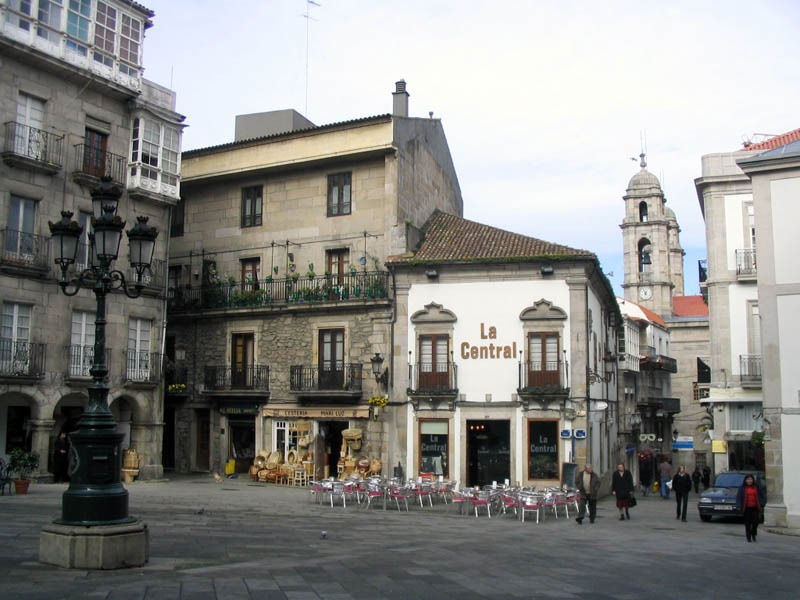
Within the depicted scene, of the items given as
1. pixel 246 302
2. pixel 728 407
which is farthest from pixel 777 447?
pixel 246 302

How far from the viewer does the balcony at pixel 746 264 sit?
1143 inches

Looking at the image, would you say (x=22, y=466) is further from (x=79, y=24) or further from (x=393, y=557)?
(x=79, y=24)

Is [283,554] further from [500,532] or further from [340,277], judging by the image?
[340,277]

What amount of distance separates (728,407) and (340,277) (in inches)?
575

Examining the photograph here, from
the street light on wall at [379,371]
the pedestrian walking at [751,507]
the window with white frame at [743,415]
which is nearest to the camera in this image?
the pedestrian walking at [751,507]

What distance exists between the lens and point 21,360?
78.9 ft

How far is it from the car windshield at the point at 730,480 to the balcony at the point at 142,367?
18.2 m

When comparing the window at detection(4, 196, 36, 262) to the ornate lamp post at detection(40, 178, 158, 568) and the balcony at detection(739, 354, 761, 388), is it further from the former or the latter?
the balcony at detection(739, 354, 761, 388)

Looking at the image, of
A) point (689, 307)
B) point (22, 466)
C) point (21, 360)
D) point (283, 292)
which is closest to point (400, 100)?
point (283, 292)

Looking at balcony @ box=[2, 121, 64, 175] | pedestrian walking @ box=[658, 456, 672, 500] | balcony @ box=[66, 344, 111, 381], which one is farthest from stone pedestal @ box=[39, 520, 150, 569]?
pedestrian walking @ box=[658, 456, 672, 500]

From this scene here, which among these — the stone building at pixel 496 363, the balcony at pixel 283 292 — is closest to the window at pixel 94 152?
the balcony at pixel 283 292

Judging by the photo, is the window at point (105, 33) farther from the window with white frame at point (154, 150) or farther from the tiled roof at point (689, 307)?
the tiled roof at point (689, 307)

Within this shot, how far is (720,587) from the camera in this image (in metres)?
11.6

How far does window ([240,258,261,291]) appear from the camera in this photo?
3222cm
